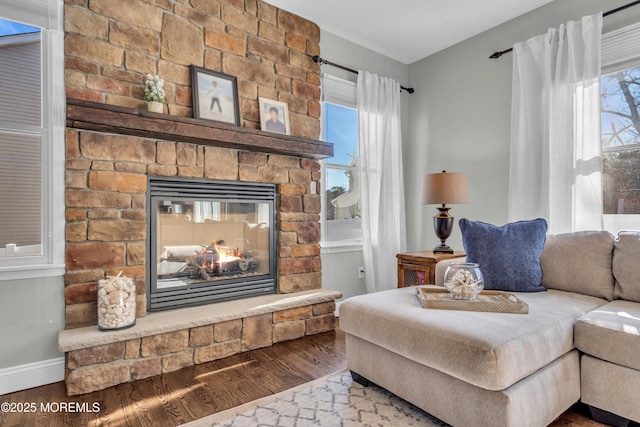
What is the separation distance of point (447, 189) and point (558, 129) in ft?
2.98

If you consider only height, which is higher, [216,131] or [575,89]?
[575,89]

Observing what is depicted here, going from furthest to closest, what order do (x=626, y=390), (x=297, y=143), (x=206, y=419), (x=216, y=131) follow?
(x=297, y=143), (x=216, y=131), (x=206, y=419), (x=626, y=390)

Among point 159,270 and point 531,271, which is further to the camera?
point 159,270

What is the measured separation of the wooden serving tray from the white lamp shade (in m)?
1.19

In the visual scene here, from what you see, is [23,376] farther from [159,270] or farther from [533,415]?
[533,415]

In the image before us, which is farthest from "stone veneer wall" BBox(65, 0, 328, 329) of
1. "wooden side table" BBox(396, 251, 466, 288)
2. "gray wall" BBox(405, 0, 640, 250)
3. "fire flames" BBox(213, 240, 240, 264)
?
"gray wall" BBox(405, 0, 640, 250)

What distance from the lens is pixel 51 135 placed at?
2080 mm

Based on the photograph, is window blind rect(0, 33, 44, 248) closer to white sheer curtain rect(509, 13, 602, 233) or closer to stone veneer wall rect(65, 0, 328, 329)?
stone veneer wall rect(65, 0, 328, 329)

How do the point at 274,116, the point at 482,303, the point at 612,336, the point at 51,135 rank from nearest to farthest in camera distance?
1. the point at 612,336
2. the point at 482,303
3. the point at 51,135
4. the point at 274,116

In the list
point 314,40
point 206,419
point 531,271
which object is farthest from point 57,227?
point 531,271

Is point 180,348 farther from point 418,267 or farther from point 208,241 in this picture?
point 418,267

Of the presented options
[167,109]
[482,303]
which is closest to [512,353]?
[482,303]

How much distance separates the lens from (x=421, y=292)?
1984mm

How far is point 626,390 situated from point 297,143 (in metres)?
2.35
